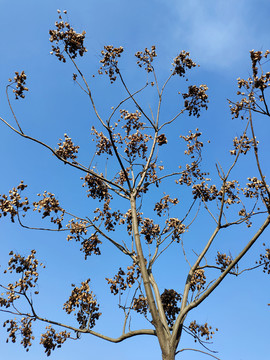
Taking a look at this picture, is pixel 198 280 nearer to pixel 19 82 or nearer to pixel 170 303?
pixel 170 303

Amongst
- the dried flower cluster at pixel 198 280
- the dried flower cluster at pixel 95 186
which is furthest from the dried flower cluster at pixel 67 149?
the dried flower cluster at pixel 198 280

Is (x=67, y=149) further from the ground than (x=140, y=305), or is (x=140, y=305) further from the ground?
(x=67, y=149)

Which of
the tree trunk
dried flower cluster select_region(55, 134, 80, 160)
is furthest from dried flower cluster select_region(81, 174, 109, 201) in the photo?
the tree trunk

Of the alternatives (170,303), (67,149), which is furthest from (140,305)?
(67,149)

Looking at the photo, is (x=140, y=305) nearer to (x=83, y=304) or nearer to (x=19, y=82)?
(x=83, y=304)

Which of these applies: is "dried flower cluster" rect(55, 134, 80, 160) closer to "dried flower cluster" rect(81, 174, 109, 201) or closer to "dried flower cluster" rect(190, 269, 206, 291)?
"dried flower cluster" rect(81, 174, 109, 201)

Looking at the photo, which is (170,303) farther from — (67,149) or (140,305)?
(67,149)

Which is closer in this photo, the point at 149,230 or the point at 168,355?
the point at 168,355

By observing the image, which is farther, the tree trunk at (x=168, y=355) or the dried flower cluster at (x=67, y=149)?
the dried flower cluster at (x=67, y=149)

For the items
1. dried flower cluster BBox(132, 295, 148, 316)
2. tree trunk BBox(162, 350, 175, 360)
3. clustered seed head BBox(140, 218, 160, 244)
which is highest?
clustered seed head BBox(140, 218, 160, 244)

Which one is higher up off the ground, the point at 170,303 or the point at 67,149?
the point at 67,149

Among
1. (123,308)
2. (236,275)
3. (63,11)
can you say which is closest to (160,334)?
(123,308)

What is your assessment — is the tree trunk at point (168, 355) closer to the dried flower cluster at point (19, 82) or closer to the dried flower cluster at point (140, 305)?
the dried flower cluster at point (140, 305)

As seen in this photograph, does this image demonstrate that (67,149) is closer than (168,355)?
No
